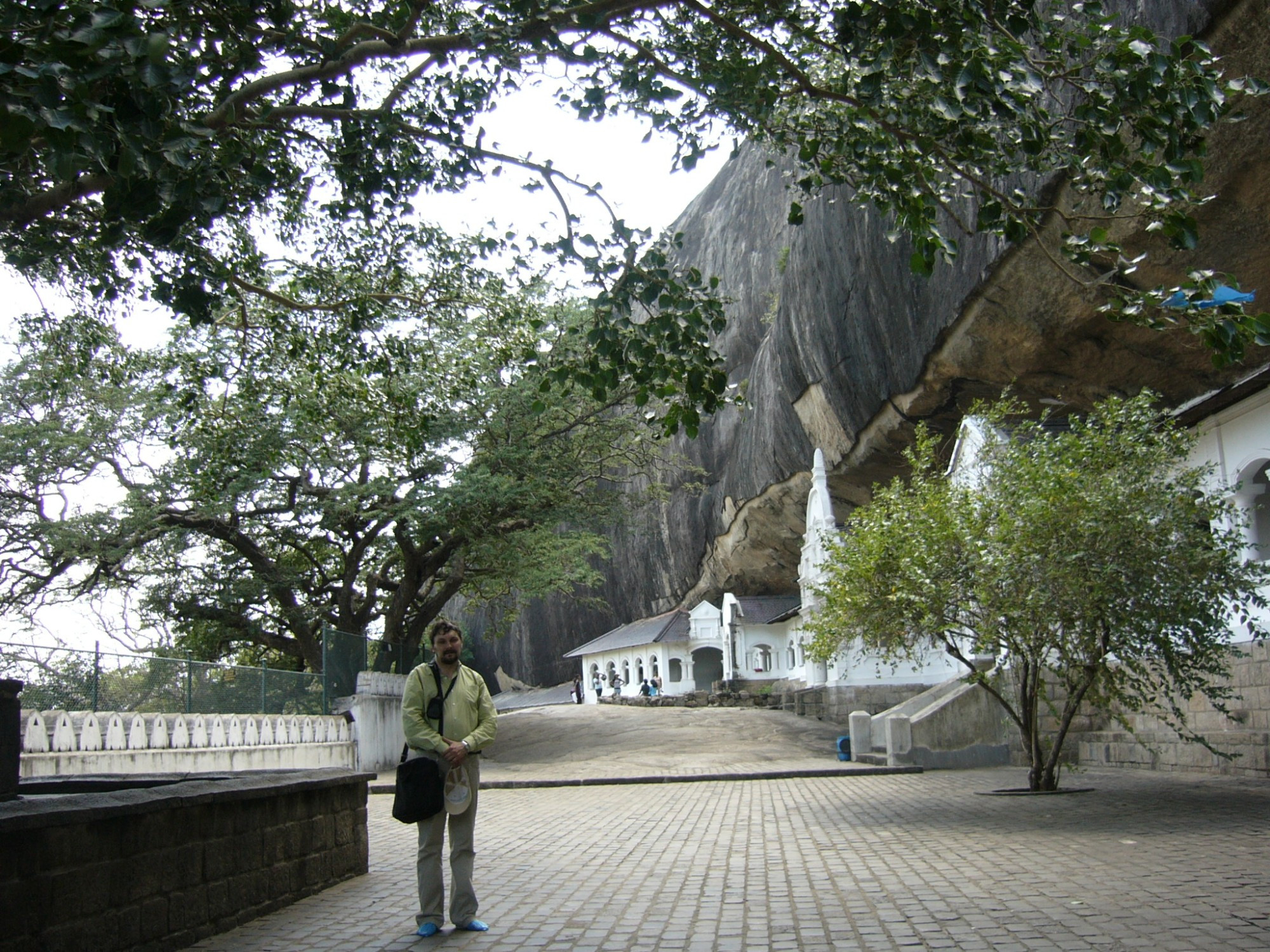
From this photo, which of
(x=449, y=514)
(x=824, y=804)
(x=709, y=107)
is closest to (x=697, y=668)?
(x=449, y=514)

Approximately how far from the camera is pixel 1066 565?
10.8 metres

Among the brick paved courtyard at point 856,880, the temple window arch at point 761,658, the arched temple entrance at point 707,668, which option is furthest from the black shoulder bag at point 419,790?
the arched temple entrance at point 707,668

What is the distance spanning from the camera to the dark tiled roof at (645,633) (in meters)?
49.0

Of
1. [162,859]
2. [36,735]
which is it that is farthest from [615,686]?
[162,859]

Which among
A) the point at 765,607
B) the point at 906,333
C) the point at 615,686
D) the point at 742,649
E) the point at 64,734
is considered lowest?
the point at 615,686

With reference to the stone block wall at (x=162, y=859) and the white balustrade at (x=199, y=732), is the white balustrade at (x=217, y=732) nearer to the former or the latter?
the white balustrade at (x=199, y=732)

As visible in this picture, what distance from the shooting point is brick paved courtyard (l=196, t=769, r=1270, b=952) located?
5660 mm

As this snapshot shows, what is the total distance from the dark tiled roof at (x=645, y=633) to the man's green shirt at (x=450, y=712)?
1676 inches

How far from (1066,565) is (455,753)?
7.09 m

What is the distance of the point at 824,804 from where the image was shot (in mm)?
13250

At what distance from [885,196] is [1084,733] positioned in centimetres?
1231

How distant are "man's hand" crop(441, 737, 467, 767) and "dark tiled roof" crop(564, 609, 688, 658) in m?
42.9

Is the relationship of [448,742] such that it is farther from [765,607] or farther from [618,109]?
[765,607]

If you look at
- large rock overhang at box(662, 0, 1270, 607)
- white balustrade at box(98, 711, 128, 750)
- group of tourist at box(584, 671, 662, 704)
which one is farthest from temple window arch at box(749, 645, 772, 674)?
white balustrade at box(98, 711, 128, 750)
